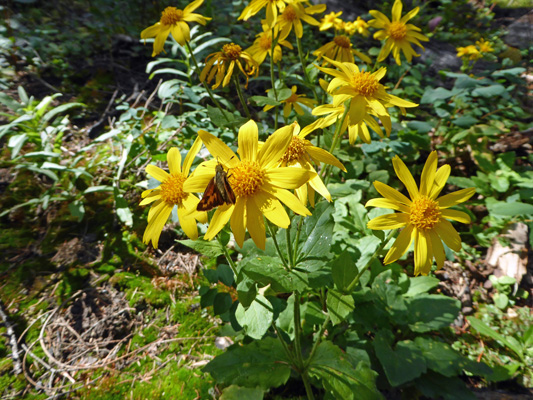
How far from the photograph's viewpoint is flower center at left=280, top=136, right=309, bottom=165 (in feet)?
4.75

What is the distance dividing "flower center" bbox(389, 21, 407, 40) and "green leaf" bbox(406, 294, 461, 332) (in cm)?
214

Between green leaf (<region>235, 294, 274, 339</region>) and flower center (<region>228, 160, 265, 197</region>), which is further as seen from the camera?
green leaf (<region>235, 294, 274, 339</region>)

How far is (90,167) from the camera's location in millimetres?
3102

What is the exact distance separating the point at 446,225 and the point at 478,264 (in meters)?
1.86

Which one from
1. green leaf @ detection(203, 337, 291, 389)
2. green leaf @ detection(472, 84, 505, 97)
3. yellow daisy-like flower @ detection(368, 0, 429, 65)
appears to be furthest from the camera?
green leaf @ detection(472, 84, 505, 97)

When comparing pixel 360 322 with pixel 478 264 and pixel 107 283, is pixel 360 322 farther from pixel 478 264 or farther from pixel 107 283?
pixel 107 283

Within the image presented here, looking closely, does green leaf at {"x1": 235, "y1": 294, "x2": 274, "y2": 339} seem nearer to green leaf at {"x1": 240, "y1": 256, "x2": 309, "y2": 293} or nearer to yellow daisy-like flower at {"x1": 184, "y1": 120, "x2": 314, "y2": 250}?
green leaf at {"x1": 240, "y1": 256, "x2": 309, "y2": 293}

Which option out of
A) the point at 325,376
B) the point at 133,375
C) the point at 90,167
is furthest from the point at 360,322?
the point at 90,167

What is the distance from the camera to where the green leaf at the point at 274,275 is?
52.1 inches

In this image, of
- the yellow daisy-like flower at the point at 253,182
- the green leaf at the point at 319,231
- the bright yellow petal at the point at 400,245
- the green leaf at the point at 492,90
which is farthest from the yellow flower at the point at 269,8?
the green leaf at the point at 492,90

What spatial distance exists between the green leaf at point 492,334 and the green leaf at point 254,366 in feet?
5.32

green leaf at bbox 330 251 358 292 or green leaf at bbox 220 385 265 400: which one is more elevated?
green leaf at bbox 330 251 358 292

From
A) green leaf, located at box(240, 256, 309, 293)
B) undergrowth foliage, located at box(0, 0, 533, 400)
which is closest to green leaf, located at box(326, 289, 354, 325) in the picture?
undergrowth foliage, located at box(0, 0, 533, 400)

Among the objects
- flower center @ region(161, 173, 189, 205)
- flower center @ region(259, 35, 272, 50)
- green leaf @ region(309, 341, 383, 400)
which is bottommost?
green leaf @ region(309, 341, 383, 400)
